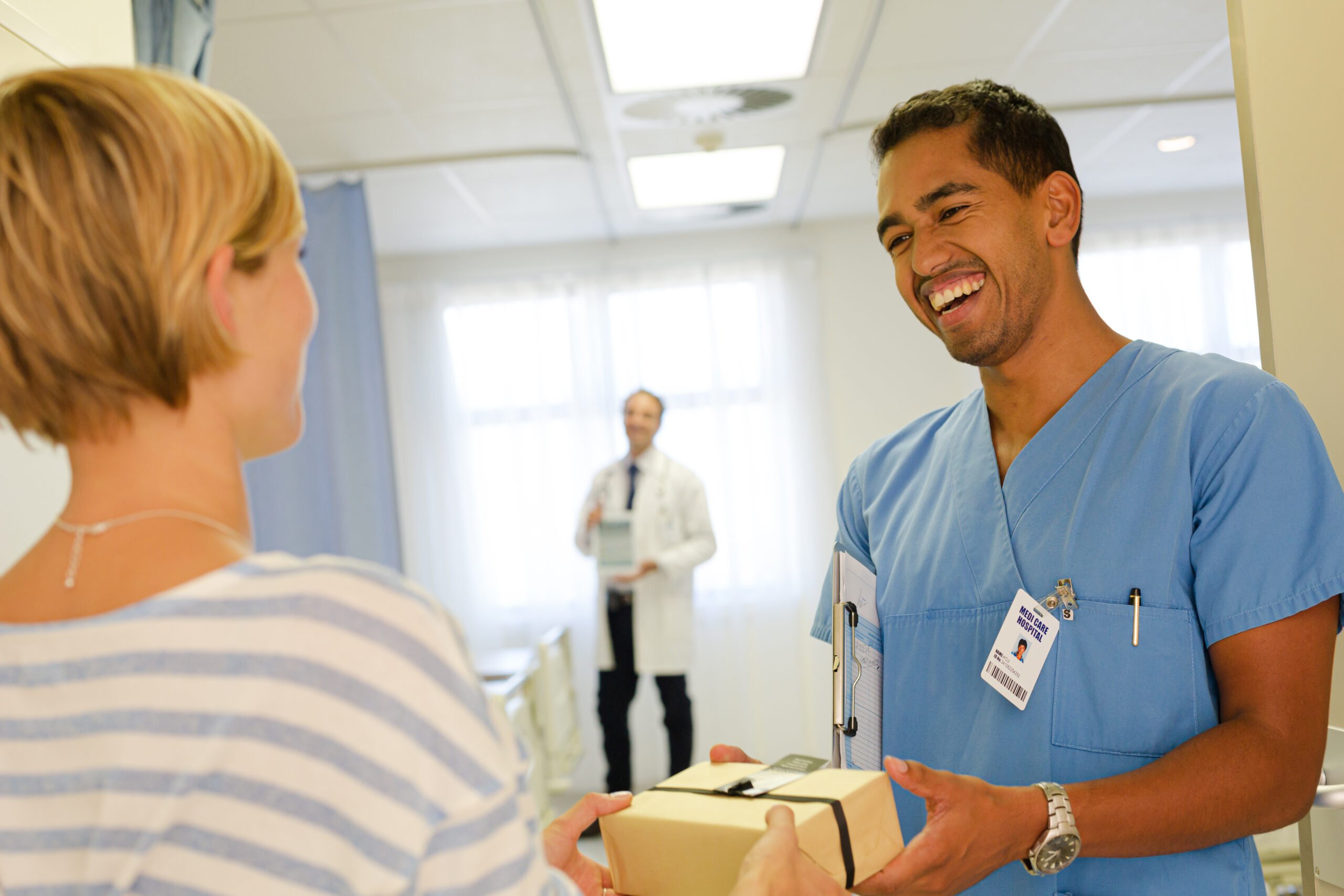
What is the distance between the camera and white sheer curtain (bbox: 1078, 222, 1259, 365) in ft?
16.4

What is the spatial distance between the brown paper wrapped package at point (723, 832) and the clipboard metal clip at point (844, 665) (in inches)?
11.4

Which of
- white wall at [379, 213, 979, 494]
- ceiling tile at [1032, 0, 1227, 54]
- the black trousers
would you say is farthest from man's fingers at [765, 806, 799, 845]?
white wall at [379, 213, 979, 494]

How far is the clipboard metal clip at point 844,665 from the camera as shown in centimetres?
115

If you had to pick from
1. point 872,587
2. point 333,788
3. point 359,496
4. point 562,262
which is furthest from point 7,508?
point 562,262

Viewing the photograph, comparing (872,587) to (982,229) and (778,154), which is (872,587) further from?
(778,154)

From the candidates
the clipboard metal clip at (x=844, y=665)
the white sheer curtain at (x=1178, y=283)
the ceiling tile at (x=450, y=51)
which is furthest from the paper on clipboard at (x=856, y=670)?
the white sheer curtain at (x=1178, y=283)

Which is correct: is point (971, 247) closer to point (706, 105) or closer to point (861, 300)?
point (706, 105)

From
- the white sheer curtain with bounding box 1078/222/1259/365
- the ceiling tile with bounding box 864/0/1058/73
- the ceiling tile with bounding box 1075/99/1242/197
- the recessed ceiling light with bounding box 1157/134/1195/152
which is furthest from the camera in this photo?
the white sheer curtain with bounding box 1078/222/1259/365

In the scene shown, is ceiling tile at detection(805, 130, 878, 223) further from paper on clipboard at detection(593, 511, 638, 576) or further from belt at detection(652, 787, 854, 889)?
belt at detection(652, 787, 854, 889)

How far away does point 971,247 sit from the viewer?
1224 mm

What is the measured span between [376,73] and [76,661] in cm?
281

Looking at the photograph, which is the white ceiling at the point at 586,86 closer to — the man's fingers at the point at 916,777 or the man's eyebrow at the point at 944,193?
the man's eyebrow at the point at 944,193

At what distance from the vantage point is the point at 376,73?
293 cm

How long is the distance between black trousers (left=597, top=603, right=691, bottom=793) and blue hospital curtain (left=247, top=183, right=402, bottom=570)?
4.19 ft
